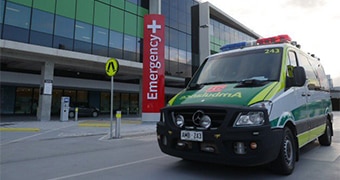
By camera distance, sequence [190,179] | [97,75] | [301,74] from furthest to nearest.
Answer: [97,75] < [301,74] < [190,179]

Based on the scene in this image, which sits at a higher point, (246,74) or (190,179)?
(246,74)

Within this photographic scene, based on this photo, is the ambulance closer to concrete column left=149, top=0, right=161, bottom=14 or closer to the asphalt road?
the asphalt road

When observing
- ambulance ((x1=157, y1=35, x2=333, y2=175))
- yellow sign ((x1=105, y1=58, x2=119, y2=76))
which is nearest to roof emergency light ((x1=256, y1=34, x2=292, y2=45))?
ambulance ((x1=157, y1=35, x2=333, y2=175))

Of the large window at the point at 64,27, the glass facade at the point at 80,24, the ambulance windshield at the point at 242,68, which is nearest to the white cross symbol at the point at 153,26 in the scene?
the glass facade at the point at 80,24

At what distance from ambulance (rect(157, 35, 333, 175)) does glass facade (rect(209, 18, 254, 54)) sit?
92.6ft

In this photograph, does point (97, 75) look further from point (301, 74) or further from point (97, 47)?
point (301, 74)

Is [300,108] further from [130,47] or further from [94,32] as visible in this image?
[130,47]

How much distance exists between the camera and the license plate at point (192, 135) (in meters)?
4.04

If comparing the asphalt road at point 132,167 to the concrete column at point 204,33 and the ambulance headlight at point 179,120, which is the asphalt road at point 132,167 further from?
the concrete column at point 204,33

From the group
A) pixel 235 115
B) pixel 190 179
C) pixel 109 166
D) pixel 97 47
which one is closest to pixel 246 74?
pixel 235 115

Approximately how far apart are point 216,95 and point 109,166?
2.78 meters

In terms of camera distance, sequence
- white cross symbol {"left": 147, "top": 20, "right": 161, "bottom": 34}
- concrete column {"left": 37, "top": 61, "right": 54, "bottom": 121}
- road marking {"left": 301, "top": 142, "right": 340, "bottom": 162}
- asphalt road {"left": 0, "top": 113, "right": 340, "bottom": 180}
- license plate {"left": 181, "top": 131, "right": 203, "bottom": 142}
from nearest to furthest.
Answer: license plate {"left": 181, "top": 131, "right": 203, "bottom": 142} < asphalt road {"left": 0, "top": 113, "right": 340, "bottom": 180} < road marking {"left": 301, "top": 142, "right": 340, "bottom": 162} < white cross symbol {"left": 147, "top": 20, "right": 161, "bottom": 34} < concrete column {"left": 37, "top": 61, "right": 54, "bottom": 121}

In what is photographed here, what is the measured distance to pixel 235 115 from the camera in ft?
12.5

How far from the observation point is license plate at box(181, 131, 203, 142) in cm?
404
